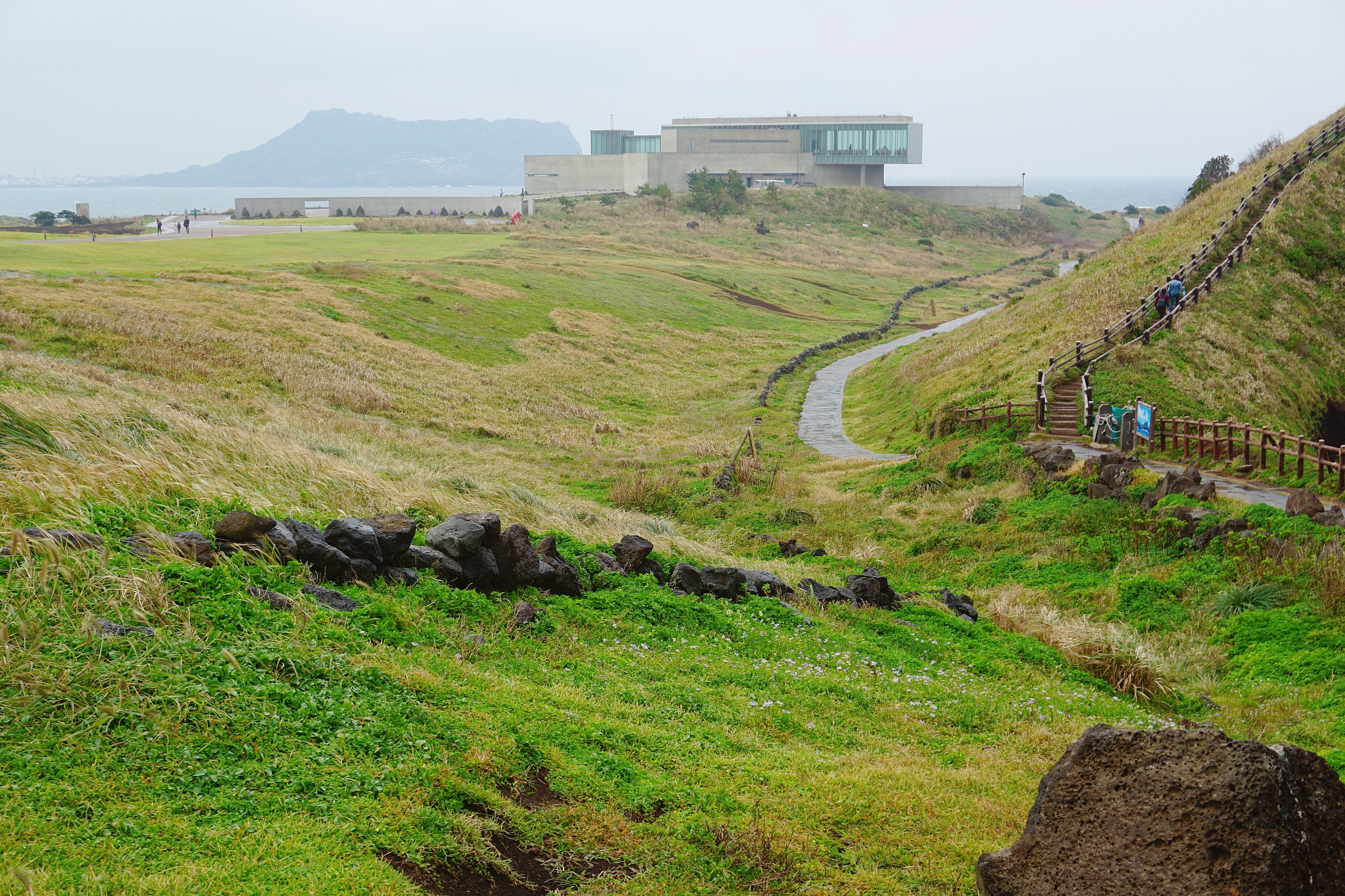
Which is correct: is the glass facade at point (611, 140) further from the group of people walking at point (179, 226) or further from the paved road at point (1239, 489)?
the paved road at point (1239, 489)

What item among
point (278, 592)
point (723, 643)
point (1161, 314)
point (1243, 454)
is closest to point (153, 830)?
point (278, 592)

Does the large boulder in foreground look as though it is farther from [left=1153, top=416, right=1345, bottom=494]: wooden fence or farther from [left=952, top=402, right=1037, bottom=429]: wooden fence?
[left=952, top=402, right=1037, bottom=429]: wooden fence

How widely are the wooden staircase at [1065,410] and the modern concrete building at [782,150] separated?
103720mm

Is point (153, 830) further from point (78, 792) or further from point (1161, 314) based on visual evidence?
point (1161, 314)

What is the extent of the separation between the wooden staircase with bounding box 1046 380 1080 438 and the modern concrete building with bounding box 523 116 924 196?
10372 cm

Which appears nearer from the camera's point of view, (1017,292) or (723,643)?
(723,643)

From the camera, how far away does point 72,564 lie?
7473 mm

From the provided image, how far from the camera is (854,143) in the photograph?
421 ft

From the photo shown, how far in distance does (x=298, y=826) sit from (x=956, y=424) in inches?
975

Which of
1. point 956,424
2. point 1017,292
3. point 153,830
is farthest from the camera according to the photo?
point 1017,292

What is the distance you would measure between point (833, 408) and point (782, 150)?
97.9 m

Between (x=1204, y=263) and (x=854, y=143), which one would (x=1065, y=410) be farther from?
(x=854, y=143)

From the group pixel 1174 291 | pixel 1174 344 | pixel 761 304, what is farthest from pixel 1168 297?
pixel 761 304

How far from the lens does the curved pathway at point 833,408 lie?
30.4 m
